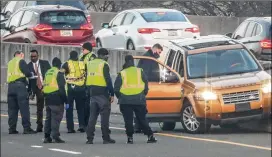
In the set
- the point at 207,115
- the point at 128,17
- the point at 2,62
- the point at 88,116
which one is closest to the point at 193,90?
the point at 207,115

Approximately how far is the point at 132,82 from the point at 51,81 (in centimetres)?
213

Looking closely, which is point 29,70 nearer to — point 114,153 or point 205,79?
point 114,153

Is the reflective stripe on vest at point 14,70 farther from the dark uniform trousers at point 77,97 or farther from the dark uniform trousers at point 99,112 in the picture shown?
the dark uniform trousers at point 99,112

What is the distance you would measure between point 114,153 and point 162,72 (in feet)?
5.90

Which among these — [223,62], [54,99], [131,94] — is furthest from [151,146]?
[54,99]

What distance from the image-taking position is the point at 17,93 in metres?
10.2

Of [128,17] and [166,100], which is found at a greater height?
[128,17]

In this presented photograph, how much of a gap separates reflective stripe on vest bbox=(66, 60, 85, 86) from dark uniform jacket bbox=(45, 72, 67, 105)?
1.27 ft

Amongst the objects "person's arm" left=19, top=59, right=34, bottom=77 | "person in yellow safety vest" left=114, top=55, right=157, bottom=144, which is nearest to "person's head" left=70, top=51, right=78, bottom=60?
"person's arm" left=19, top=59, right=34, bottom=77

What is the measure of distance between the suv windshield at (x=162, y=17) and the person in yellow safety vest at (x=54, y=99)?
1.12 meters

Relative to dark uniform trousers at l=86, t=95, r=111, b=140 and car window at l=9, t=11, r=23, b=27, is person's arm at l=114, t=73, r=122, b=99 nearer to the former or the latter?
dark uniform trousers at l=86, t=95, r=111, b=140

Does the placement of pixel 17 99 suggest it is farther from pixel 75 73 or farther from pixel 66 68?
pixel 75 73

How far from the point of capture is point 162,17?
10547mm

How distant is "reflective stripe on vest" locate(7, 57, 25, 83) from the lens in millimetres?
9400
